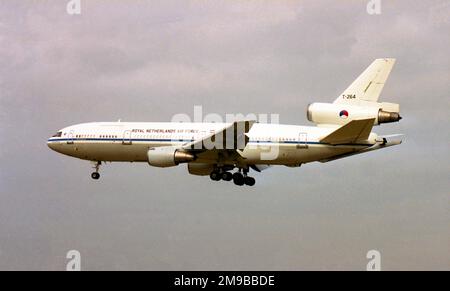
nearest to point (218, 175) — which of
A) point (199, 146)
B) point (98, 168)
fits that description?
point (199, 146)

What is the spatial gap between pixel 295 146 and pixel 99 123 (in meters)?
16.9

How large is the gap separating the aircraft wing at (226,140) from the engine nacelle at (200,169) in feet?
20.0

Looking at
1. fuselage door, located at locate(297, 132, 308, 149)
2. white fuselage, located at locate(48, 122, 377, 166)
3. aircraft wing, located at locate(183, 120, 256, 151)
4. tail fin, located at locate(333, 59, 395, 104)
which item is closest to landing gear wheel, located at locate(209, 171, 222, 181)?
white fuselage, located at locate(48, 122, 377, 166)

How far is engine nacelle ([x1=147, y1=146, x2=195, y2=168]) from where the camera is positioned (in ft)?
280

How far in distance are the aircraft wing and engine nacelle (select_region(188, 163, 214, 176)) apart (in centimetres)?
609

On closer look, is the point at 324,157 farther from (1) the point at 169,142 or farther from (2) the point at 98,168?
(2) the point at 98,168

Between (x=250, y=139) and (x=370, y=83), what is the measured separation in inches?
410

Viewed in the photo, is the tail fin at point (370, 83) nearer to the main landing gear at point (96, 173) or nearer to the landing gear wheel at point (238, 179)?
the landing gear wheel at point (238, 179)

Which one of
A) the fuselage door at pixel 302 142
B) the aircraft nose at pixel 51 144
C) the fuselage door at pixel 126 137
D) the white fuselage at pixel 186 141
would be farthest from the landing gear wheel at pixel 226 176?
the aircraft nose at pixel 51 144

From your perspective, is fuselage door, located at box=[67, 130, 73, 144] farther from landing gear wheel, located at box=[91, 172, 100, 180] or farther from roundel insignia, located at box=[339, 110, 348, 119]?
roundel insignia, located at box=[339, 110, 348, 119]

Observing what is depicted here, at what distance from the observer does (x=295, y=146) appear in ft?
282

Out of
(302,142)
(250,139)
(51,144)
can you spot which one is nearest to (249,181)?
(250,139)

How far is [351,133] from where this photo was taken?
82812mm

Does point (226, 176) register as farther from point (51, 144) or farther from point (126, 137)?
point (51, 144)
